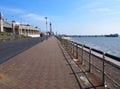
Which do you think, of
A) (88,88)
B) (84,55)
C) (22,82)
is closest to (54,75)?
(22,82)

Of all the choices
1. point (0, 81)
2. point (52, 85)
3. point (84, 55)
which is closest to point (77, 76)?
point (52, 85)

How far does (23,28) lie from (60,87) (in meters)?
137

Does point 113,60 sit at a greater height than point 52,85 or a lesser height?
greater

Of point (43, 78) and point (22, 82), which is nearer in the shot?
point (22, 82)

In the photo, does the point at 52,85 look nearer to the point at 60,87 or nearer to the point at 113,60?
the point at 60,87

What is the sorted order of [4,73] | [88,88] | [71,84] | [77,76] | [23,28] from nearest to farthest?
[88,88], [71,84], [77,76], [4,73], [23,28]

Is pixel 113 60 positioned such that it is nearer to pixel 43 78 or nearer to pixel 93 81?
pixel 93 81

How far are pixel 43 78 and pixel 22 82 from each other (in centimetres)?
97

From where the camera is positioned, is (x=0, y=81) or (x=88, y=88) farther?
(x=0, y=81)

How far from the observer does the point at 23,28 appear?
471 feet

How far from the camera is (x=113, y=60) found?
7.45 metres

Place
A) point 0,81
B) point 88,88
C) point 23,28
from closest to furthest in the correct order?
point 88,88 < point 0,81 < point 23,28

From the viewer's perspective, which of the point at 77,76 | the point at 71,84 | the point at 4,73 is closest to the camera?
the point at 71,84

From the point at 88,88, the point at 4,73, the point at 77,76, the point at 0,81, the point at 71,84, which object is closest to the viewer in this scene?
the point at 88,88
